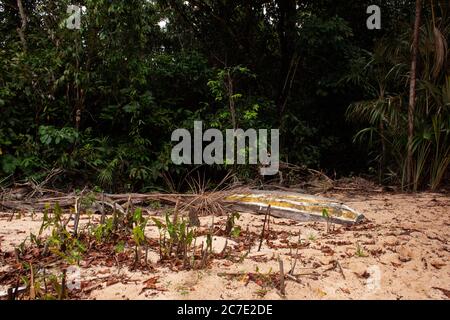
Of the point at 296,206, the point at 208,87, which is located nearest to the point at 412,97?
the point at 296,206

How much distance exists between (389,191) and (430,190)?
480 mm

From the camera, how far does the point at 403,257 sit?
8.21ft

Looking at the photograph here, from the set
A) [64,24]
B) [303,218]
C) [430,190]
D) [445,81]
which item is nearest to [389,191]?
[430,190]

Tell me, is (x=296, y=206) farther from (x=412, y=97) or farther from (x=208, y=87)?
(x=208, y=87)

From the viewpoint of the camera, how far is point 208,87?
6.68 metres

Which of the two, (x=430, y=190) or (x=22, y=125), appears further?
(x=22, y=125)

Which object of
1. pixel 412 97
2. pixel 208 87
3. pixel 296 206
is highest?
pixel 208 87

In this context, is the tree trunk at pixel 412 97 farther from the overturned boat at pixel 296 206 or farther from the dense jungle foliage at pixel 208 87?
the overturned boat at pixel 296 206

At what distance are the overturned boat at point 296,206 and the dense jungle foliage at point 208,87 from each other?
4.21 feet

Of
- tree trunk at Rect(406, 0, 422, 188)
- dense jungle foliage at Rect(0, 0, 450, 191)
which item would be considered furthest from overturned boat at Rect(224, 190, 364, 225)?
tree trunk at Rect(406, 0, 422, 188)

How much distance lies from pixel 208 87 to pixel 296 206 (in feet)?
11.7

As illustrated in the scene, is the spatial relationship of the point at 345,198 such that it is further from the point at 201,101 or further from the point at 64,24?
the point at 64,24

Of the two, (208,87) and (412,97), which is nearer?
(412,97)

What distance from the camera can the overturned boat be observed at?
11.3 feet
